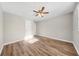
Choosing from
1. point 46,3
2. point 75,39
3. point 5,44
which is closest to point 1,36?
point 5,44

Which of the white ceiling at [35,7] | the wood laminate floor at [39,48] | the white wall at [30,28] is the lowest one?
the wood laminate floor at [39,48]

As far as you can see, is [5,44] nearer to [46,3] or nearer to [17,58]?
[17,58]

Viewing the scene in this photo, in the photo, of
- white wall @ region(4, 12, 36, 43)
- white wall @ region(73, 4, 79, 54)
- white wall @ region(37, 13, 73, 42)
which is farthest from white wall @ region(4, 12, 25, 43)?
white wall @ region(73, 4, 79, 54)

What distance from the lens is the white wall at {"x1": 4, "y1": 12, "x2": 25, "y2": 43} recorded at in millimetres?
1630

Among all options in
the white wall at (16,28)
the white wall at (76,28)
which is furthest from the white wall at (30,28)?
the white wall at (76,28)

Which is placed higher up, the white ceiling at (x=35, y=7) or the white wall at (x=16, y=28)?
the white ceiling at (x=35, y=7)

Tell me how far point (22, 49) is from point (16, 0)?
2.25 ft

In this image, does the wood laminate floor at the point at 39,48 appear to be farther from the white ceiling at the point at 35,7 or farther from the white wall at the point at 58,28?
the white ceiling at the point at 35,7

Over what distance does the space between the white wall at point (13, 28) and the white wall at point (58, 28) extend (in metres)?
0.26

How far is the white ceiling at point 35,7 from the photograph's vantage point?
5.29 feet

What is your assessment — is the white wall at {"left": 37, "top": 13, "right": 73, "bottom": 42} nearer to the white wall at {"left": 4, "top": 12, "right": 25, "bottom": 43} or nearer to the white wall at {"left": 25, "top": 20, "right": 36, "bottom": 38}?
the white wall at {"left": 25, "top": 20, "right": 36, "bottom": 38}

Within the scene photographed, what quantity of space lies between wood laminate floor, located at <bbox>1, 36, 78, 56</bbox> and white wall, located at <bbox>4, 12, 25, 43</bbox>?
0.28 feet

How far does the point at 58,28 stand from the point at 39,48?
391mm

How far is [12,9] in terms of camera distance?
162 cm
